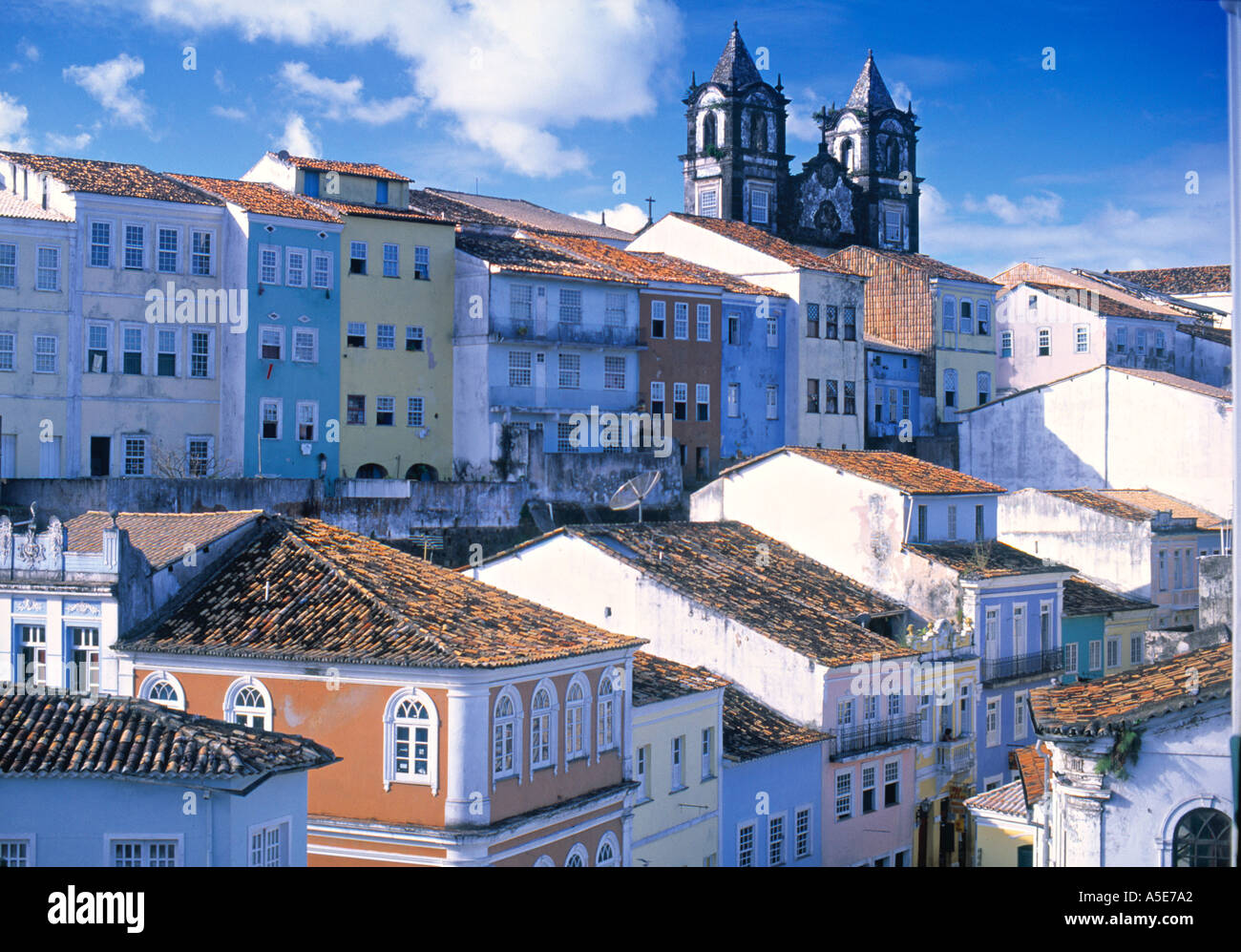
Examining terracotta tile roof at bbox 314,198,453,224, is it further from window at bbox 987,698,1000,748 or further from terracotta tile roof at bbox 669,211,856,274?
window at bbox 987,698,1000,748

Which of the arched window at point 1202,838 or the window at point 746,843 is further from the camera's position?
the window at point 746,843

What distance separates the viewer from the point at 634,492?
42844 mm

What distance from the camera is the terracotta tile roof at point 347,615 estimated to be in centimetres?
2255

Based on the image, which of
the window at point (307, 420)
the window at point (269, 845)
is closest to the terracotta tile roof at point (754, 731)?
the window at point (269, 845)

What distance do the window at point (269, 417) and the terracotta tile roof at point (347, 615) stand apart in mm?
16684

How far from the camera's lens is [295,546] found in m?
26.1

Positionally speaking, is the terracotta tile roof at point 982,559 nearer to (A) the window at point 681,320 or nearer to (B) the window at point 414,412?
(A) the window at point 681,320

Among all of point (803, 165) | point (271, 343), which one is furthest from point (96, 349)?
point (803, 165)

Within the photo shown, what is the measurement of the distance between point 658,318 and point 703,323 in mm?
1968

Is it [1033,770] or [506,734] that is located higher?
[506,734]

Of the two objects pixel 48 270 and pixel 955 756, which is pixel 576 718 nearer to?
pixel 955 756

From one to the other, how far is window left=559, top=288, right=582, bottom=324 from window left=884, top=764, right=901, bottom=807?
62.2 ft

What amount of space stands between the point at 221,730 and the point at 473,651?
4028mm

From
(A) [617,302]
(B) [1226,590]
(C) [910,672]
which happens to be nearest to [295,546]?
(C) [910,672]
